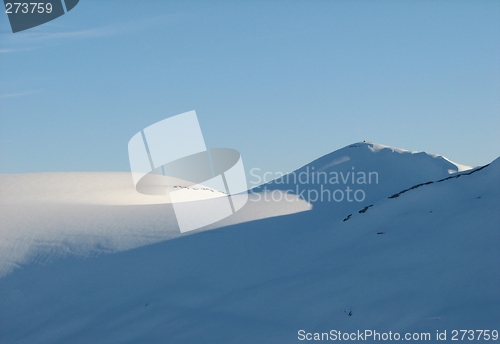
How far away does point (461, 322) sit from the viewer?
934 centimetres

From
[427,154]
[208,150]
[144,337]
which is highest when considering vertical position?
[144,337]

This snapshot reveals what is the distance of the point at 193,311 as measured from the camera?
13.7 m

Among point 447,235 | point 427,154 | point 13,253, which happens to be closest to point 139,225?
point 13,253

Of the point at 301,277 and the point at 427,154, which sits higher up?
the point at 301,277

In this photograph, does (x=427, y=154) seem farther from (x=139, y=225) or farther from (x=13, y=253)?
(x=13, y=253)

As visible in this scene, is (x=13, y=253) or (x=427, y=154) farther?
(x=427, y=154)

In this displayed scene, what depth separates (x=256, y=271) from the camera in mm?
15922

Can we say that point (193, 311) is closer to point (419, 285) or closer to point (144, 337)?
point (144, 337)

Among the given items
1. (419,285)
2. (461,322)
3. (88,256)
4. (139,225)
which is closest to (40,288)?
(88,256)

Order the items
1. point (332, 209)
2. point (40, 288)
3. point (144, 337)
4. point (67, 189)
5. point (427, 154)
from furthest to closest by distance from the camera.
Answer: point (427, 154) < point (67, 189) < point (332, 209) < point (40, 288) < point (144, 337)

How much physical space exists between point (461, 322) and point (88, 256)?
14699 mm

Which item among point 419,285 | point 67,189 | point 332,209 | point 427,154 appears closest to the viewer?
point 419,285

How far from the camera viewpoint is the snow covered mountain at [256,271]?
1089 cm

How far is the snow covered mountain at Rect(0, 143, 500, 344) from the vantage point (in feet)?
35.7
